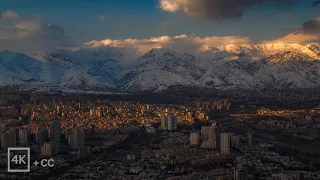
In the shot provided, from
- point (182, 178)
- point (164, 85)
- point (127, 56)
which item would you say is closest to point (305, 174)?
point (182, 178)

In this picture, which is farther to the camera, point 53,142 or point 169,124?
point 169,124

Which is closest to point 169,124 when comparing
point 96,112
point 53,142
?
point 96,112

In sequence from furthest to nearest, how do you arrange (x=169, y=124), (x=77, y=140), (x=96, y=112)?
1. (x=96, y=112)
2. (x=169, y=124)
3. (x=77, y=140)

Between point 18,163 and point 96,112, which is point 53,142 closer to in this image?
point 18,163

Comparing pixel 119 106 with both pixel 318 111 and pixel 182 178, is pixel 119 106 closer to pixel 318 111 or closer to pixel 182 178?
pixel 318 111

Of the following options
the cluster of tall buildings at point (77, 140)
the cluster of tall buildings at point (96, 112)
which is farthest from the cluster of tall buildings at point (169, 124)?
the cluster of tall buildings at point (77, 140)

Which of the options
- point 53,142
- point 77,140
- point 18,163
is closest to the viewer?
point 18,163

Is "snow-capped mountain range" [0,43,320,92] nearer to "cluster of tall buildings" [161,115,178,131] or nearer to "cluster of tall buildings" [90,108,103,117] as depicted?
"cluster of tall buildings" [90,108,103,117]

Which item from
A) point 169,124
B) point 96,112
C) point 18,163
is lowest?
point 18,163

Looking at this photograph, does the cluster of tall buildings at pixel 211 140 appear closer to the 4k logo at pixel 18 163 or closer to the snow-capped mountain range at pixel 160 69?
the 4k logo at pixel 18 163
